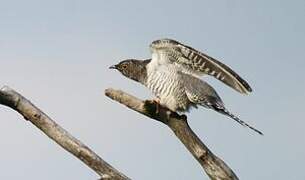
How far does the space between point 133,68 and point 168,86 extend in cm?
104

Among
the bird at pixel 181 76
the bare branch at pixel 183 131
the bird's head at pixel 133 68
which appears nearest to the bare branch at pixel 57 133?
the bare branch at pixel 183 131

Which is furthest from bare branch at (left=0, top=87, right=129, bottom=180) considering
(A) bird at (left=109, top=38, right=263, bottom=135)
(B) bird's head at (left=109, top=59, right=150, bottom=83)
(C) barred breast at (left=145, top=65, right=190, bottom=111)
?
(B) bird's head at (left=109, top=59, right=150, bottom=83)

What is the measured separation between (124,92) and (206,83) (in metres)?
1.75

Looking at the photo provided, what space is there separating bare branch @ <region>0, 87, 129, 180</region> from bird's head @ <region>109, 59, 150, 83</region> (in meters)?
3.82

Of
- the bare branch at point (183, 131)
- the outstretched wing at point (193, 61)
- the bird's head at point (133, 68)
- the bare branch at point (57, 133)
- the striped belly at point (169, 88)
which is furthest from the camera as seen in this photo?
the bird's head at point (133, 68)

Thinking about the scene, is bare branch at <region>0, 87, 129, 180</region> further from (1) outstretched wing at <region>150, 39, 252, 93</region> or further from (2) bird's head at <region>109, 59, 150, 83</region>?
(2) bird's head at <region>109, 59, 150, 83</region>

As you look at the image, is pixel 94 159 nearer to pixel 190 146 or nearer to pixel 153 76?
pixel 190 146

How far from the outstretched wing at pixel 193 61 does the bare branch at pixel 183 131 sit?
801mm

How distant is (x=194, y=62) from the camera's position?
7297mm

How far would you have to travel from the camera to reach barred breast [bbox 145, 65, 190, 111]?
782 cm

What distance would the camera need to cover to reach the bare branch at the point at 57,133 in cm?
500

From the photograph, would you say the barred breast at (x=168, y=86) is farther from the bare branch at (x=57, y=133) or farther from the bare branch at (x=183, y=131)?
the bare branch at (x=57, y=133)

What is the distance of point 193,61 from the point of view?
734 centimetres

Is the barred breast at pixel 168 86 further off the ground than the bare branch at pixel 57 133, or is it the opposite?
the barred breast at pixel 168 86
